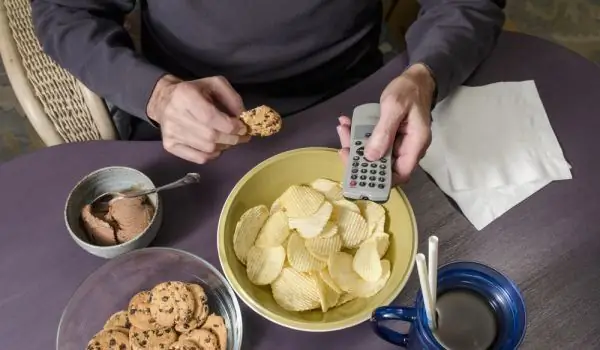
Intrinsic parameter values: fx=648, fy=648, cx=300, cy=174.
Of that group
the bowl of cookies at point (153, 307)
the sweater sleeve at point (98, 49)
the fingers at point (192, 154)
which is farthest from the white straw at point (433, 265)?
the sweater sleeve at point (98, 49)

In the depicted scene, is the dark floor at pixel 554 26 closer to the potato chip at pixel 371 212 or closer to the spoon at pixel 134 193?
the spoon at pixel 134 193

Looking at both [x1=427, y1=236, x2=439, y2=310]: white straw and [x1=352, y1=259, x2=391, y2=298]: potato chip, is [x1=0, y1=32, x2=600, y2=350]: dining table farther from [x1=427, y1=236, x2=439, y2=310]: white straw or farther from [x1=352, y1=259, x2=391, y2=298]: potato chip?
[x1=427, y1=236, x2=439, y2=310]: white straw

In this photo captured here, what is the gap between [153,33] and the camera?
99cm

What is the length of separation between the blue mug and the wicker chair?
1.79 feet

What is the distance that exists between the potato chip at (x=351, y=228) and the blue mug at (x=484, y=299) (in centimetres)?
12

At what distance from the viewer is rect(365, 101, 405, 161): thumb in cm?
71

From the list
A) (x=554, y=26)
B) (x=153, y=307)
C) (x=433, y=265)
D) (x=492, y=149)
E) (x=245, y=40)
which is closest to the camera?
(x=433, y=265)

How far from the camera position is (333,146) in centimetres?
83

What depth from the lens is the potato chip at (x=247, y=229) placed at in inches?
28.2

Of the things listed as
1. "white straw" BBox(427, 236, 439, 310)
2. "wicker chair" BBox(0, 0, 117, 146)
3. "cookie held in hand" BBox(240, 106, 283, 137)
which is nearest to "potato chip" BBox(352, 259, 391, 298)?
"white straw" BBox(427, 236, 439, 310)

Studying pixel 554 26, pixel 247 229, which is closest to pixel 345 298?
pixel 247 229

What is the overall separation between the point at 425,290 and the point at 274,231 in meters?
0.22

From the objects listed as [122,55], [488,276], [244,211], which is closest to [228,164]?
[244,211]

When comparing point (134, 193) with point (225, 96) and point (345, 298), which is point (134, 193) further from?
point (345, 298)
